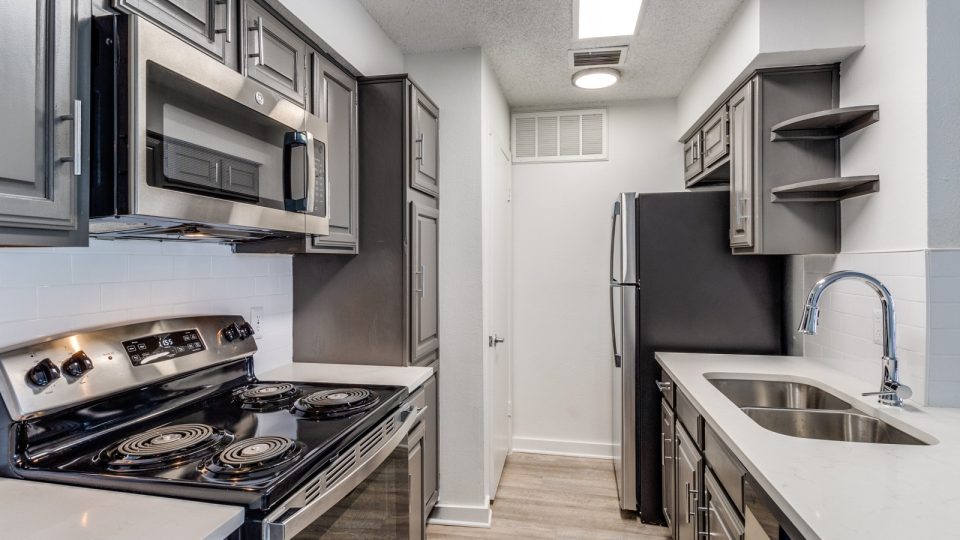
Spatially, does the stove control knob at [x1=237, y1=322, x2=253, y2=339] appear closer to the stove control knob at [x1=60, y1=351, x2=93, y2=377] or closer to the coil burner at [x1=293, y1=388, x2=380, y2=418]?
the coil burner at [x1=293, y1=388, x2=380, y2=418]

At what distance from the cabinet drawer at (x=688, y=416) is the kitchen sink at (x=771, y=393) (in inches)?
6.2

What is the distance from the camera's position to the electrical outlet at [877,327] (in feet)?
6.18

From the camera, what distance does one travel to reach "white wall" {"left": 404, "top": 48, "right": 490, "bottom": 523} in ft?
8.89

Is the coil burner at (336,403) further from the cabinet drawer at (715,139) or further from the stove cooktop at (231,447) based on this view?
the cabinet drawer at (715,139)

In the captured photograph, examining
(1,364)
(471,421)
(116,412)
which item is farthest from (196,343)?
(471,421)

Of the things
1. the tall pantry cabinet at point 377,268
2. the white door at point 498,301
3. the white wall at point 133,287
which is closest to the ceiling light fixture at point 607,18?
the white door at point 498,301

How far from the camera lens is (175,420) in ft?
5.01

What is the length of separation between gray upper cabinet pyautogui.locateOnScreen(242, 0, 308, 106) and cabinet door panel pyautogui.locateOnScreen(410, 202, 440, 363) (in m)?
0.72

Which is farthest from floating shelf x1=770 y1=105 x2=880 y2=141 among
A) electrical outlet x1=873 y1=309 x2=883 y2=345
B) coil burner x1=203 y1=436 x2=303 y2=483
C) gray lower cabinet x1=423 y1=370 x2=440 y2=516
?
coil burner x1=203 y1=436 x2=303 y2=483

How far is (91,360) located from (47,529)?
522 mm

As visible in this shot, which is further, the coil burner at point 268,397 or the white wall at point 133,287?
the coil burner at point 268,397

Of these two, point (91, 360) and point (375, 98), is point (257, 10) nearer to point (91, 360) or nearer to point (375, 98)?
point (375, 98)

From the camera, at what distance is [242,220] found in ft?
4.49

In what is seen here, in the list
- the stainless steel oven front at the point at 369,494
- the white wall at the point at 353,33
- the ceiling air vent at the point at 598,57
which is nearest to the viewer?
the stainless steel oven front at the point at 369,494
